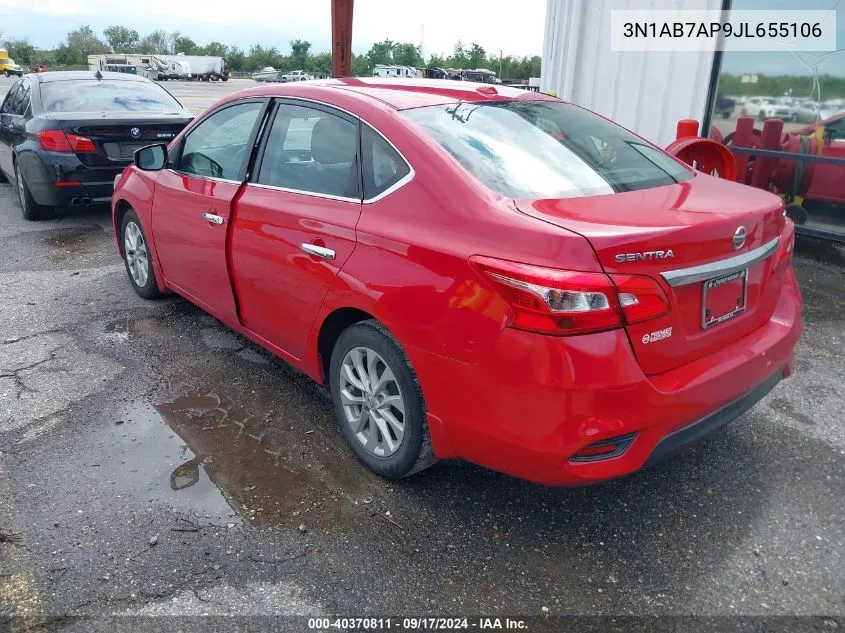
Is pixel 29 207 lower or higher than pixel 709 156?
lower

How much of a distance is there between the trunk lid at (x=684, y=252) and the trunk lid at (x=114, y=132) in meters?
5.84

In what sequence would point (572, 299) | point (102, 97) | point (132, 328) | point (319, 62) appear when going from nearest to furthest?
point (572, 299), point (132, 328), point (102, 97), point (319, 62)

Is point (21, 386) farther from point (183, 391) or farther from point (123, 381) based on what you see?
point (183, 391)

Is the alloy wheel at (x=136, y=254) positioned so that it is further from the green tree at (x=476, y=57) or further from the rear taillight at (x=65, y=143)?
the green tree at (x=476, y=57)

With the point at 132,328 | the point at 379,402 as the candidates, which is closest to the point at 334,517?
the point at 379,402

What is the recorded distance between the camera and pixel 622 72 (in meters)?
7.66

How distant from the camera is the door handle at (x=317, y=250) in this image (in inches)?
115

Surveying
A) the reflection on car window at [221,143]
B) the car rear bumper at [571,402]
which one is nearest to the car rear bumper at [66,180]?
the reflection on car window at [221,143]

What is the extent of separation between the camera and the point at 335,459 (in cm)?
321

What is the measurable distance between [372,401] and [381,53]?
339ft

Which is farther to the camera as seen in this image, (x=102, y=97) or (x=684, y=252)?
(x=102, y=97)

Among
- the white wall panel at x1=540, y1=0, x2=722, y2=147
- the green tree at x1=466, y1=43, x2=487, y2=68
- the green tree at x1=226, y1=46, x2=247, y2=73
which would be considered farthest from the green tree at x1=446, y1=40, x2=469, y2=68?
the white wall panel at x1=540, y1=0, x2=722, y2=147

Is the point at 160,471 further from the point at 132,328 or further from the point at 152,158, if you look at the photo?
the point at 152,158

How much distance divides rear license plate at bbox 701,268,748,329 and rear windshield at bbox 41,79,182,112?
684cm
